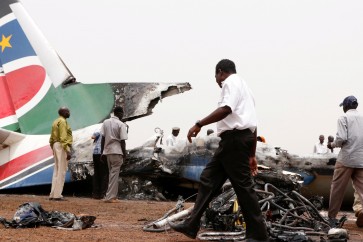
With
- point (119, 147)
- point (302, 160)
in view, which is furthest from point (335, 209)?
point (119, 147)

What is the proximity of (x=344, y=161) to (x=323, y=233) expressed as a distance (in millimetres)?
1375

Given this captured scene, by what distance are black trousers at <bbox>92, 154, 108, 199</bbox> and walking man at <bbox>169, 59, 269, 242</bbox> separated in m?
5.91

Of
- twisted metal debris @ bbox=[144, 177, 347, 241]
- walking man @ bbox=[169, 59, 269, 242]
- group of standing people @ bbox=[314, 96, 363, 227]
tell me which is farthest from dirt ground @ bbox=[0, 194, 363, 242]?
walking man @ bbox=[169, 59, 269, 242]

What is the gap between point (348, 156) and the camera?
662 centimetres

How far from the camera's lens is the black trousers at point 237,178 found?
468cm

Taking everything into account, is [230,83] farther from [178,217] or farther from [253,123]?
[178,217]

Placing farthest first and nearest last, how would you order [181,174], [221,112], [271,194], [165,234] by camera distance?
[181,174] < [271,194] < [165,234] < [221,112]

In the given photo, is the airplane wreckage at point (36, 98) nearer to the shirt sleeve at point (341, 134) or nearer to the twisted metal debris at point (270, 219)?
the shirt sleeve at point (341, 134)

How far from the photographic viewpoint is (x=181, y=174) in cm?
1070

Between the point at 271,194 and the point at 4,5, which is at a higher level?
the point at 4,5

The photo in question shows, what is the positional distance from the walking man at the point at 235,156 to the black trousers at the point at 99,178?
591cm

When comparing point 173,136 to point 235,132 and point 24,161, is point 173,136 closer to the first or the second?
point 24,161

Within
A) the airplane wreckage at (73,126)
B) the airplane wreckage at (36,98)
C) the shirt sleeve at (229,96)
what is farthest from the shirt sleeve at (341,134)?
the airplane wreckage at (36,98)

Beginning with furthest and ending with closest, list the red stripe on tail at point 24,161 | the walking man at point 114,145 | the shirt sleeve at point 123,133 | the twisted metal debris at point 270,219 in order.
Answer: the red stripe on tail at point 24,161 < the shirt sleeve at point 123,133 < the walking man at point 114,145 < the twisted metal debris at point 270,219
